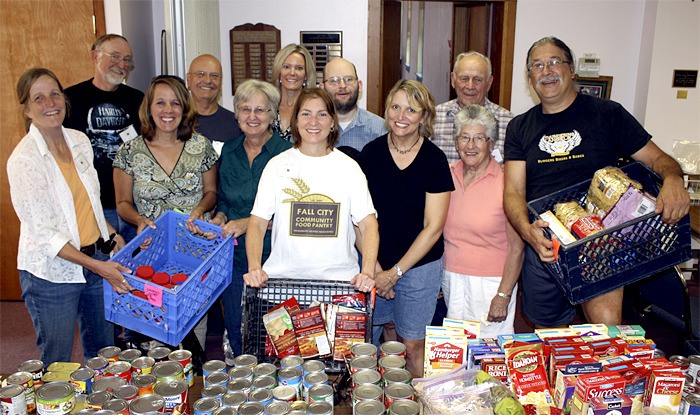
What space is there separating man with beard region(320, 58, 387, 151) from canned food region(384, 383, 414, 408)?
167 centimetres

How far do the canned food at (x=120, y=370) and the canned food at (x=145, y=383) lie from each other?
6 cm

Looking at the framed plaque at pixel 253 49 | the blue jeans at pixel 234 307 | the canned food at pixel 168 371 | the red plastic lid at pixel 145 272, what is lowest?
the blue jeans at pixel 234 307

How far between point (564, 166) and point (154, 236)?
1818mm

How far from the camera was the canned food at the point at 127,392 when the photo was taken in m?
1.58

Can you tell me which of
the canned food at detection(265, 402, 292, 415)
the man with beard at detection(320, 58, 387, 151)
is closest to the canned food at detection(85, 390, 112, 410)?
the canned food at detection(265, 402, 292, 415)

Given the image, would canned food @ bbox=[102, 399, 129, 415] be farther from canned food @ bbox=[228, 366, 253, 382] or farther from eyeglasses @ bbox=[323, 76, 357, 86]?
eyeglasses @ bbox=[323, 76, 357, 86]

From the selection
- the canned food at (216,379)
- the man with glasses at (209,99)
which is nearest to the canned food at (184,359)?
the canned food at (216,379)

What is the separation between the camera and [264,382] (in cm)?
163

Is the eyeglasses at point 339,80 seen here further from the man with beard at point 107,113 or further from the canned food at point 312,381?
the canned food at point 312,381

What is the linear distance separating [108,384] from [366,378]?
76 centimetres

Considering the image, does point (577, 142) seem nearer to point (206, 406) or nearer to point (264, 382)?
point (264, 382)

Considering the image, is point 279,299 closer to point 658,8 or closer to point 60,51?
point 60,51

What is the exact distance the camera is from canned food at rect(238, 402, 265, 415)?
150cm

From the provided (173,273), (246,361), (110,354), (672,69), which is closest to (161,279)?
(173,273)
